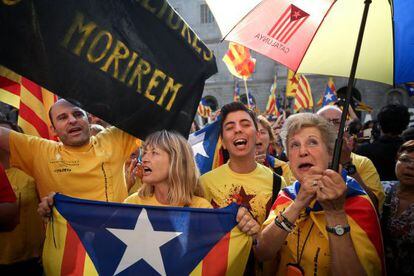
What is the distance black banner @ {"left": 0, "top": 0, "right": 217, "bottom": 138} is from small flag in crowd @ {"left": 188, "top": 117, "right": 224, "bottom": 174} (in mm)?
1992

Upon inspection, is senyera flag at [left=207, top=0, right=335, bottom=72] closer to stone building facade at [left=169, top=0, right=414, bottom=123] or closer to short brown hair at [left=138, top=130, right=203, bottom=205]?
short brown hair at [left=138, top=130, right=203, bottom=205]

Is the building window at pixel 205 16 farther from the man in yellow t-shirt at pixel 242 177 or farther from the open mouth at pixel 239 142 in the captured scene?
the open mouth at pixel 239 142

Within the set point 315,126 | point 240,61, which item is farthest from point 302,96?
point 315,126

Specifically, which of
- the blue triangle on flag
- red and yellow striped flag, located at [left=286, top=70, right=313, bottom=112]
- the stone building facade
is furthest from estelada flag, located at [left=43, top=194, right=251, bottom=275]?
the stone building facade

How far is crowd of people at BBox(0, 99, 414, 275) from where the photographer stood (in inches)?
86.0

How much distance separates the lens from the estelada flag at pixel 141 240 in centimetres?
230

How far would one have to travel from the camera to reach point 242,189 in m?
2.96

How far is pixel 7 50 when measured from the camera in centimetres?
204

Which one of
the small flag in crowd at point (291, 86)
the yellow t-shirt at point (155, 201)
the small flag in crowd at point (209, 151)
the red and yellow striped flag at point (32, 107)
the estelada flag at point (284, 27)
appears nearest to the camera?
the yellow t-shirt at point (155, 201)

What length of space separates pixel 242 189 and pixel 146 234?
901mm

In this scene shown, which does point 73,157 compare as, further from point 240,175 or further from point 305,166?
point 305,166

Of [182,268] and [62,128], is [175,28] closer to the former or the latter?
[62,128]

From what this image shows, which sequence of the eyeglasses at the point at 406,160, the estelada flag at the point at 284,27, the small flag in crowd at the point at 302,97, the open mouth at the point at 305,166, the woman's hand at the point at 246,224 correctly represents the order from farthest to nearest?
the small flag in crowd at the point at 302,97
the eyeglasses at the point at 406,160
the estelada flag at the point at 284,27
the open mouth at the point at 305,166
the woman's hand at the point at 246,224

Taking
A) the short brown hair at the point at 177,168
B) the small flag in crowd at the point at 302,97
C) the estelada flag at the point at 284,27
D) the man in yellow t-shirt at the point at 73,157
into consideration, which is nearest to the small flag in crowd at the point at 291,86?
the small flag in crowd at the point at 302,97
